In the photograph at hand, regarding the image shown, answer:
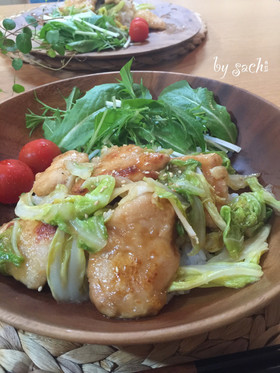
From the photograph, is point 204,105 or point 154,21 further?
point 154,21

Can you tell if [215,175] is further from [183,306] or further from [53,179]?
[53,179]

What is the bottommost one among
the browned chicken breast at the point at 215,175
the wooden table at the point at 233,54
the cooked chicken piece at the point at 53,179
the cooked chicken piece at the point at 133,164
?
the wooden table at the point at 233,54

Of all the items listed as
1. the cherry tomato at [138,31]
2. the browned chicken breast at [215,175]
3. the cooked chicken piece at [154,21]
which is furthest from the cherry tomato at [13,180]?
the cooked chicken piece at [154,21]

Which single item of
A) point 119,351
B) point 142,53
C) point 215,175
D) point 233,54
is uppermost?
point 215,175

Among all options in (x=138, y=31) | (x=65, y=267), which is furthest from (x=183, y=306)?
(x=138, y=31)

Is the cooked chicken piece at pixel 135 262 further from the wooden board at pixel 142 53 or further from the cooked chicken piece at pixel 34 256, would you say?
the wooden board at pixel 142 53

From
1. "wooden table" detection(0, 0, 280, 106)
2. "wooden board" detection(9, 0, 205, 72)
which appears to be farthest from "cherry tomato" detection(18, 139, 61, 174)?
"wooden board" detection(9, 0, 205, 72)

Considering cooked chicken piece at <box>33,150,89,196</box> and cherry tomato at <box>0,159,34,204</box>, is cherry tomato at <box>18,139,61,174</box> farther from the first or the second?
cooked chicken piece at <box>33,150,89,196</box>
